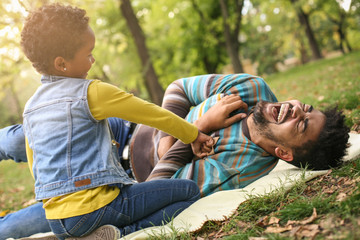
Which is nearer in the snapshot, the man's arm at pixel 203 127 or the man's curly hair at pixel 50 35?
the man's curly hair at pixel 50 35

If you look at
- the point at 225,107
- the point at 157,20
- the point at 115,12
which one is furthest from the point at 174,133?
the point at 157,20

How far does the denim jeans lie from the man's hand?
62 cm

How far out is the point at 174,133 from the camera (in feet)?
8.55

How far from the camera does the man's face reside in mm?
2801

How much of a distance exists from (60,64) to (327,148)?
235 cm

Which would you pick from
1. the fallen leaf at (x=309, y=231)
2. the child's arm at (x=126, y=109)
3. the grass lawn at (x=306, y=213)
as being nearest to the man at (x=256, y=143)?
the grass lawn at (x=306, y=213)

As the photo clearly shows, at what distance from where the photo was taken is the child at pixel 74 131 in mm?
2252

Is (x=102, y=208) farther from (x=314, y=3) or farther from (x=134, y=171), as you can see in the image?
(x=314, y=3)

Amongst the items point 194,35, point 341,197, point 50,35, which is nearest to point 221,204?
point 341,197

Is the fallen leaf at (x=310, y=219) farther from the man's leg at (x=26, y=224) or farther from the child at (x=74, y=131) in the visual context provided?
the man's leg at (x=26, y=224)

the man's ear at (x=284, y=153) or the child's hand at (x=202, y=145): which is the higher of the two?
the child's hand at (x=202, y=145)

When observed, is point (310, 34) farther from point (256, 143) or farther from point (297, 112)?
point (256, 143)

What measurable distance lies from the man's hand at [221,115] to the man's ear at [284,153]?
0.46 m

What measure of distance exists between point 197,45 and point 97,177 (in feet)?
66.0
